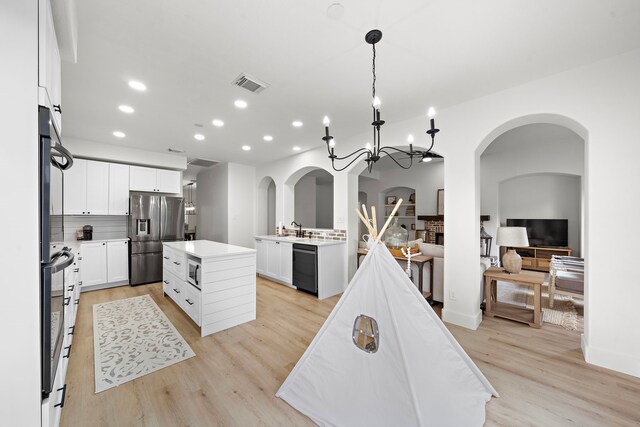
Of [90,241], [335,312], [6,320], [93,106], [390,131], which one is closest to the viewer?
[6,320]

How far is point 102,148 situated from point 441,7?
5.56 meters

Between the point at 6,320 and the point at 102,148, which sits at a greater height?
the point at 102,148

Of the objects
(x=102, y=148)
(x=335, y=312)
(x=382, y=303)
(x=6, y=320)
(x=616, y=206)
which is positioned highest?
(x=102, y=148)

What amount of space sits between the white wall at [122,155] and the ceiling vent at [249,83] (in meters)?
3.58

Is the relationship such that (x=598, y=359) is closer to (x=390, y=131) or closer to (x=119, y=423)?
(x=390, y=131)

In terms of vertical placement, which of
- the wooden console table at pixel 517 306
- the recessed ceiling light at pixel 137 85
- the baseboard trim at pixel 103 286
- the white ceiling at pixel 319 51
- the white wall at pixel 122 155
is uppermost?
the white ceiling at pixel 319 51

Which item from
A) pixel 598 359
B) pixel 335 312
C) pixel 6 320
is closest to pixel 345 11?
pixel 335 312

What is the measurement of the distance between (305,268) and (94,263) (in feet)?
12.0

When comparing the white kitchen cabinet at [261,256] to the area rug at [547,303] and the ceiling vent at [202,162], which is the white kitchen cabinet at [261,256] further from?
the area rug at [547,303]

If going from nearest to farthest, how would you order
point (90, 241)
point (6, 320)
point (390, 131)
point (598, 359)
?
1. point (6, 320)
2. point (598, 359)
3. point (390, 131)
4. point (90, 241)

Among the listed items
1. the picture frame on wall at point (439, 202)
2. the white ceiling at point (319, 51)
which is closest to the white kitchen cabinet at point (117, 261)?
the white ceiling at point (319, 51)

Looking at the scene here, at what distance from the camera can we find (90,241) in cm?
444

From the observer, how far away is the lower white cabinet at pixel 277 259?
462cm

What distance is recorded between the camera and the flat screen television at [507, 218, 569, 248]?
5793 millimetres
